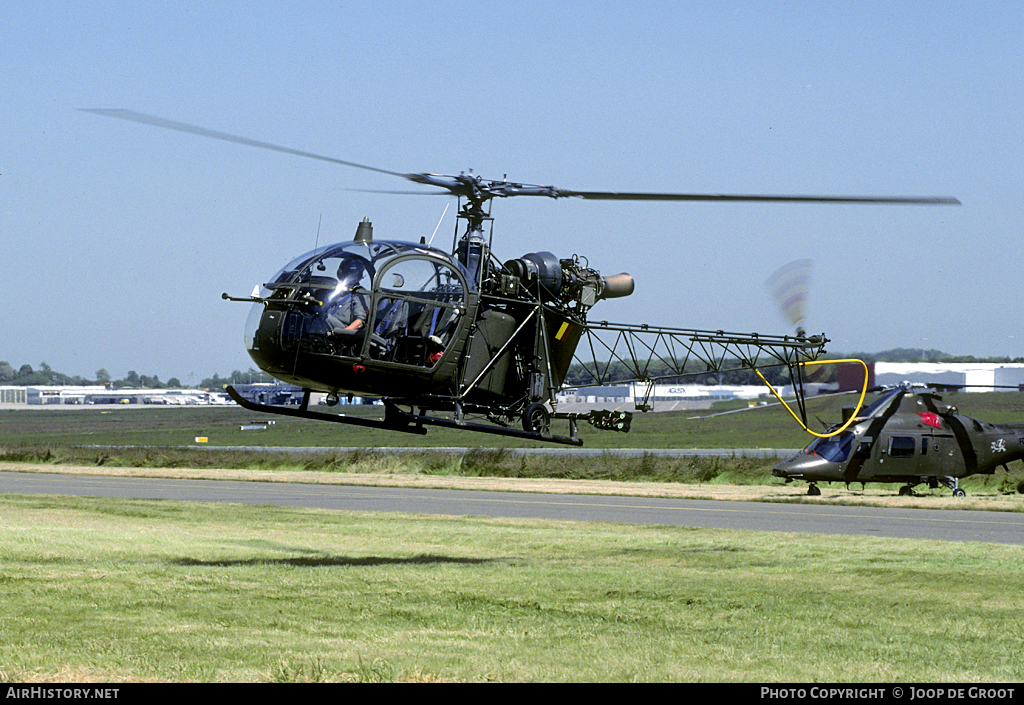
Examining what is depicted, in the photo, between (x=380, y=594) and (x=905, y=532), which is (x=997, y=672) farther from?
(x=905, y=532)

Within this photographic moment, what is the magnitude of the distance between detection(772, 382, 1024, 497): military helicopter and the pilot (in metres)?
20.6

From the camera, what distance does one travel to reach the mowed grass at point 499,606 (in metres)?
8.31

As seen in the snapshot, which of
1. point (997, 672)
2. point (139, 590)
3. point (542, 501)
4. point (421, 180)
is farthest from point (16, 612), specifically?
point (542, 501)

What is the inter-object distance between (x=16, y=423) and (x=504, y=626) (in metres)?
102

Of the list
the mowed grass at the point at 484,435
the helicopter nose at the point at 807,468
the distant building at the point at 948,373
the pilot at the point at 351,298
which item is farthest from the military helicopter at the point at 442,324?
the distant building at the point at 948,373

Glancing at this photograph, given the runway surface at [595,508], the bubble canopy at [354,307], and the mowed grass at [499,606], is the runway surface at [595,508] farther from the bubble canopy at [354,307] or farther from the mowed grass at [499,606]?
the bubble canopy at [354,307]

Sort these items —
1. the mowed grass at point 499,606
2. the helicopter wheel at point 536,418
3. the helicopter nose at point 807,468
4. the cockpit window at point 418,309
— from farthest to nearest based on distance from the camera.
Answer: the helicopter nose at point 807,468 < the helicopter wheel at point 536,418 < the cockpit window at point 418,309 < the mowed grass at point 499,606

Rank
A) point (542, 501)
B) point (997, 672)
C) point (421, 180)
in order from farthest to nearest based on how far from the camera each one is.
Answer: point (542, 501) < point (421, 180) < point (997, 672)

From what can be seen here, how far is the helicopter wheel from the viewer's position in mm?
13602

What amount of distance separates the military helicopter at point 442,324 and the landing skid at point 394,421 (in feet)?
0.08

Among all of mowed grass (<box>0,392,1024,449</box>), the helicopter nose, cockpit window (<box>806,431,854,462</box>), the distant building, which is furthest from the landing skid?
the distant building

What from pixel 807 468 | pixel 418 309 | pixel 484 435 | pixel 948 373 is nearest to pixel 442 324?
pixel 418 309

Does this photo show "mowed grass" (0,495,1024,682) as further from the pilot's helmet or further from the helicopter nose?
the helicopter nose

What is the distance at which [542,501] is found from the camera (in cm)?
2862
